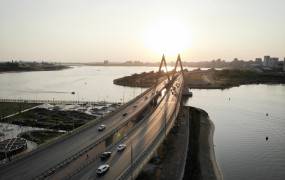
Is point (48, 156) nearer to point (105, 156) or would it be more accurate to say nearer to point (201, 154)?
point (105, 156)

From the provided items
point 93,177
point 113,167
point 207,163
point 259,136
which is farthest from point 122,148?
point 259,136

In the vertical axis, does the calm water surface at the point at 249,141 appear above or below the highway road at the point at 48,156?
below

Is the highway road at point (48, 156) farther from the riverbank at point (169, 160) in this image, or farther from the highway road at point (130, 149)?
the riverbank at point (169, 160)

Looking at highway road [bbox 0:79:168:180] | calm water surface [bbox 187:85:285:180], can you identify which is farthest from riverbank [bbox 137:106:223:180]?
highway road [bbox 0:79:168:180]

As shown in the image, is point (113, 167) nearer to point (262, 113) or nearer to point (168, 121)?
point (168, 121)

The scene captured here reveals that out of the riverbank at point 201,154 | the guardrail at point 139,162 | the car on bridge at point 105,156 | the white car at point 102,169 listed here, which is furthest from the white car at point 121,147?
the riverbank at point 201,154

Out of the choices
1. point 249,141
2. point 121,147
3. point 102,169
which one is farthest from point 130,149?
point 249,141

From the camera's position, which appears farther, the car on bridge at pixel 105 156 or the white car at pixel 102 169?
the car on bridge at pixel 105 156
